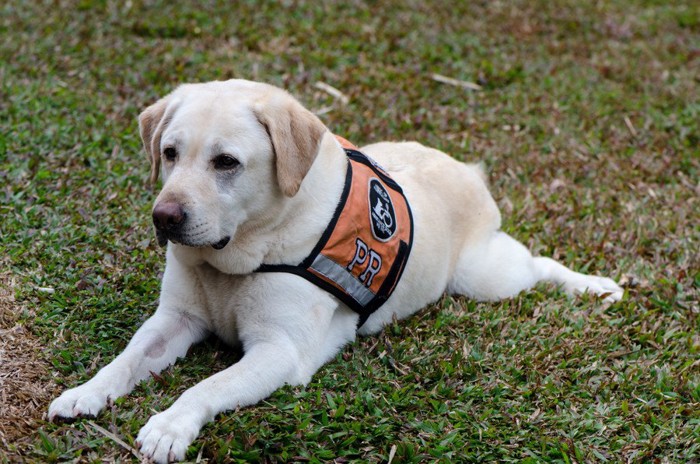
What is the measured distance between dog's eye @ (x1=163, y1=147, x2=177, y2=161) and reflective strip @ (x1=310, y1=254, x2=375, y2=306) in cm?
85

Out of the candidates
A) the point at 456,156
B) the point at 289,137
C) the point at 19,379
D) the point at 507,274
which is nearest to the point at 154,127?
the point at 289,137

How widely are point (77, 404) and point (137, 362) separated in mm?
396

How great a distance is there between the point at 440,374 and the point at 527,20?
267 inches

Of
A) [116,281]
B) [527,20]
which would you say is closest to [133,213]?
[116,281]

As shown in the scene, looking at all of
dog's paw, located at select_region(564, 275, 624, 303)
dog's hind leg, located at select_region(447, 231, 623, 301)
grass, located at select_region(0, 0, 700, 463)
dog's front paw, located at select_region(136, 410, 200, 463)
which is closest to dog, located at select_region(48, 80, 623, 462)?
dog's front paw, located at select_region(136, 410, 200, 463)

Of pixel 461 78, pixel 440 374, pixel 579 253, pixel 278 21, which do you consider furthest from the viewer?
pixel 278 21

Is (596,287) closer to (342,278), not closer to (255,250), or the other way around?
(342,278)

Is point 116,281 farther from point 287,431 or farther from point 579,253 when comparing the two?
point 579,253

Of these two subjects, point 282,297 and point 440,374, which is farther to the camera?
point 440,374

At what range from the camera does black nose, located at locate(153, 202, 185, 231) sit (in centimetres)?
356

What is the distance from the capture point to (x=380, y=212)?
4316 mm

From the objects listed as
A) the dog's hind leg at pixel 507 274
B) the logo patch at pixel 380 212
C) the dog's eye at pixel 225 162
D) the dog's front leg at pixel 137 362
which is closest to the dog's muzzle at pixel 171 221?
the dog's eye at pixel 225 162

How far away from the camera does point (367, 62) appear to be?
27.7ft

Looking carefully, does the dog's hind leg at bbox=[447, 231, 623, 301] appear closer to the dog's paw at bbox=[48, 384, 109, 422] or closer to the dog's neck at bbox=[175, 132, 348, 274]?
the dog's neck at bbox=[175, 132, 348, 274]
